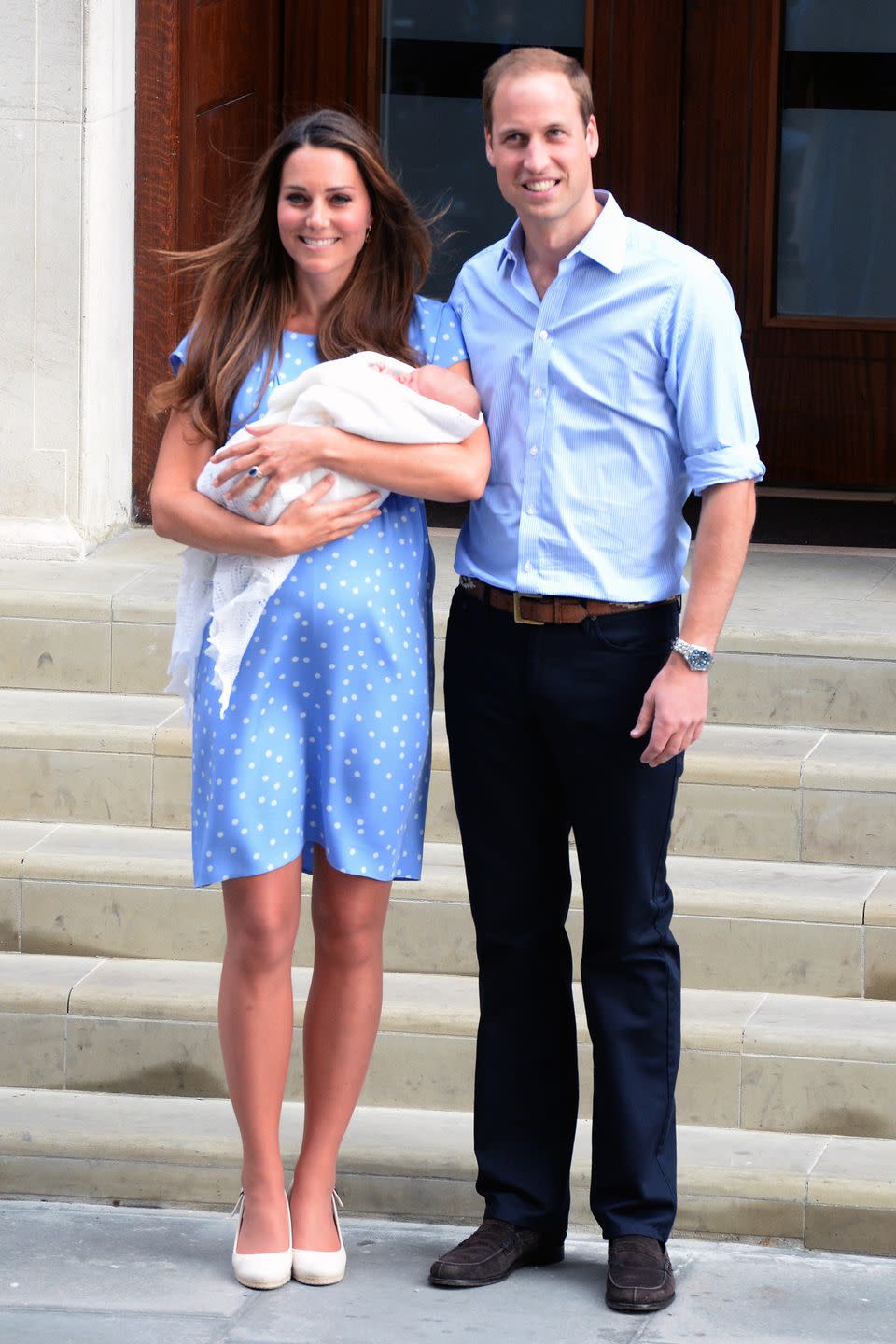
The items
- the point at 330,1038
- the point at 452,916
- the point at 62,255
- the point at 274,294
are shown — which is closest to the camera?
the point at 274,294

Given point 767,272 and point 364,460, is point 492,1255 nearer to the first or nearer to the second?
point 364,460

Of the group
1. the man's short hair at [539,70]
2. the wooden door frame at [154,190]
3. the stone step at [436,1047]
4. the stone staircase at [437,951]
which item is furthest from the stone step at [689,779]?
the man's short hair at [539,70]

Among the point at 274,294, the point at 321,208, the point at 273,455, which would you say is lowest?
the point at 273,455

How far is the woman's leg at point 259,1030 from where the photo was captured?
11.3 feet

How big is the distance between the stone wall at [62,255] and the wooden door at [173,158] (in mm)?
51

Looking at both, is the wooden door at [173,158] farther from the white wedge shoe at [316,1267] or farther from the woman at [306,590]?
the white wedge shoe at [316,1267]

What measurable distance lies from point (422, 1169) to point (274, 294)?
1.62 meters

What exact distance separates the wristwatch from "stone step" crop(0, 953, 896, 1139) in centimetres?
110

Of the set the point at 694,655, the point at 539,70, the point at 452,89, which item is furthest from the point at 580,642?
the point at 452,89

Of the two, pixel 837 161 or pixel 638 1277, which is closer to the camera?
pixel 638 1277

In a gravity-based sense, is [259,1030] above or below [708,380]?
below

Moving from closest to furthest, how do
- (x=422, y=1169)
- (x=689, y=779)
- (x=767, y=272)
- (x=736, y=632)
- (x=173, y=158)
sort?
1. (x=422, y=1169)
2. (x=689, y=779)
3. (x=736, y=632)
4. (x=173, y=158)
5. (x=767, y=272)

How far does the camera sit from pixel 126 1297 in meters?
3.55

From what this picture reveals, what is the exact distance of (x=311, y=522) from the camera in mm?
3320
